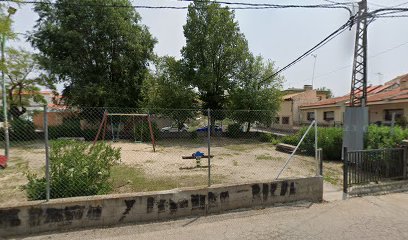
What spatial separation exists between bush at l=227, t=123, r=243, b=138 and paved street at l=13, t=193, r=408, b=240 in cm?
A: 1043

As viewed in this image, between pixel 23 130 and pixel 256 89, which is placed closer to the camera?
pixel 23 130

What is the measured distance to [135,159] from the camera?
11.8 meters

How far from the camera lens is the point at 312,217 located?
5.00 meters

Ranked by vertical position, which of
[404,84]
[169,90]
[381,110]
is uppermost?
[404,84]

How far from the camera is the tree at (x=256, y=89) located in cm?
Result: 2127

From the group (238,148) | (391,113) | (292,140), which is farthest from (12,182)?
(391,113)

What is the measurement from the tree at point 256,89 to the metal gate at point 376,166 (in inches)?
506

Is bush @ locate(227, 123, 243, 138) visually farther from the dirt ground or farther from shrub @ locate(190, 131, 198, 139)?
the dirt ground

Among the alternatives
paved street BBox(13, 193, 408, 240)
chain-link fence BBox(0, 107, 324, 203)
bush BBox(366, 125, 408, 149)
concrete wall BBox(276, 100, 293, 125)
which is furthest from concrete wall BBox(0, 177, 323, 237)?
concrete wall BBox(276, 100, 293, 125)

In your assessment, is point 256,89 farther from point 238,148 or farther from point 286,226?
point 286,226

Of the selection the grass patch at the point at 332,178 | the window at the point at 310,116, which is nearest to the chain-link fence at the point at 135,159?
the grass patch at the point at 332,178

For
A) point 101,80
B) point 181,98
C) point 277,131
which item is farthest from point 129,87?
point 277,131

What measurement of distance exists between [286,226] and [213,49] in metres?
19.4

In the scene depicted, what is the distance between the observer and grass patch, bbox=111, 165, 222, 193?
6759mm
